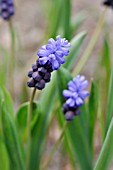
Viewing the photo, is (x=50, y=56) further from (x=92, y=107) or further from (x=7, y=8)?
(x=7, y=8)

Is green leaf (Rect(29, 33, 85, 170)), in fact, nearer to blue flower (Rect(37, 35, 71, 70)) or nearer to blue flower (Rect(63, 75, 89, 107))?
blue flower (Rect(63, 75, 89, 107))

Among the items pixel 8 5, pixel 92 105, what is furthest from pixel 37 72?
pixel 8 5

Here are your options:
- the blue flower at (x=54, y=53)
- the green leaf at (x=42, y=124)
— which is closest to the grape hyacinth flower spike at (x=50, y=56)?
the blue flower at (x=54, y=53)

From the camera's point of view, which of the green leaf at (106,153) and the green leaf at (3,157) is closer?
the green leaf at (106,153)

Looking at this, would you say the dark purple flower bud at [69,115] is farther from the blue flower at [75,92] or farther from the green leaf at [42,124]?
the green leaf at [42,124]

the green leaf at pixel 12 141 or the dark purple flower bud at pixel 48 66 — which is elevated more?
the dark purple flower bud at pixel 48 66
